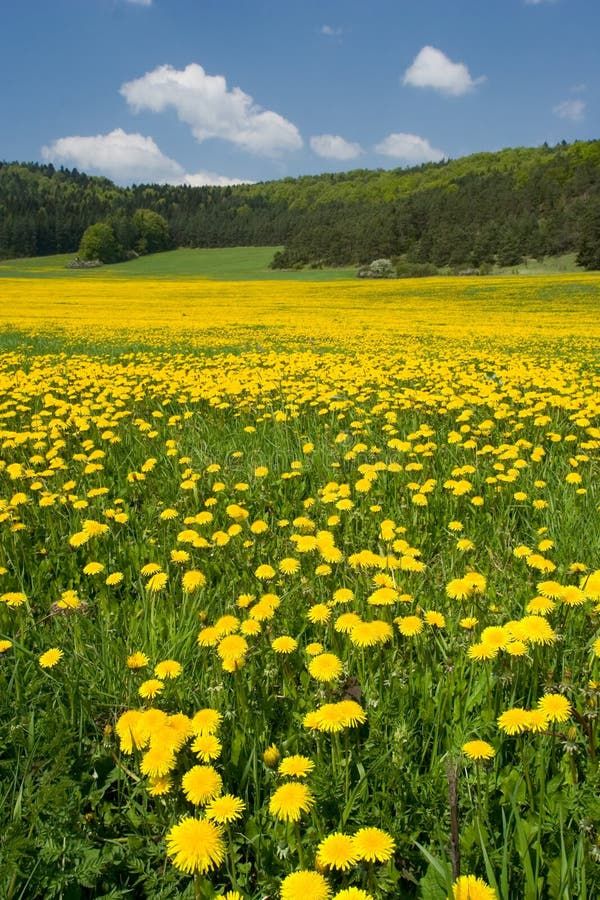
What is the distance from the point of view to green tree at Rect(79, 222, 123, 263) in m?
90.9

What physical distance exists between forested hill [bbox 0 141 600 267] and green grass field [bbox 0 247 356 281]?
6.80m

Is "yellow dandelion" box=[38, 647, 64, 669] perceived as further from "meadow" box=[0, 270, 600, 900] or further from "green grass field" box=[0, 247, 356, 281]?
"green grass field" box=[0, 247, 356, 281]

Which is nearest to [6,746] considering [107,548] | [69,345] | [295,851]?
[295,851]

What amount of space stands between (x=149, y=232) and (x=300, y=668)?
388 ft

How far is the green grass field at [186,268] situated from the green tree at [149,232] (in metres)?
3.67

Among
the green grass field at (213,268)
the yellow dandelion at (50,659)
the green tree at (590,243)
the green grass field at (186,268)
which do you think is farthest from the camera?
the green grass field at (186,268)

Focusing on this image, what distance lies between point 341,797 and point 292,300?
3095 centimetres

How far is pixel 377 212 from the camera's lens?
9144cm

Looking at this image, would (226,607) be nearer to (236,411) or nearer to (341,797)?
(341,797)

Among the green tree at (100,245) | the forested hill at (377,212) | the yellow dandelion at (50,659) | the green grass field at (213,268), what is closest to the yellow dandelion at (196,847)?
the yellow dandelion at (50,659)

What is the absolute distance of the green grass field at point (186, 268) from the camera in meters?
66.2

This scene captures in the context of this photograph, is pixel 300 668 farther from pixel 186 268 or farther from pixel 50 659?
pixel 186 268

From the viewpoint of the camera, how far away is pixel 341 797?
5.01 ft

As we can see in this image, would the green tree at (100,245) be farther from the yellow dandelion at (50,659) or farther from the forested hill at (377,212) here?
the yellow dandelion at (50,659)
